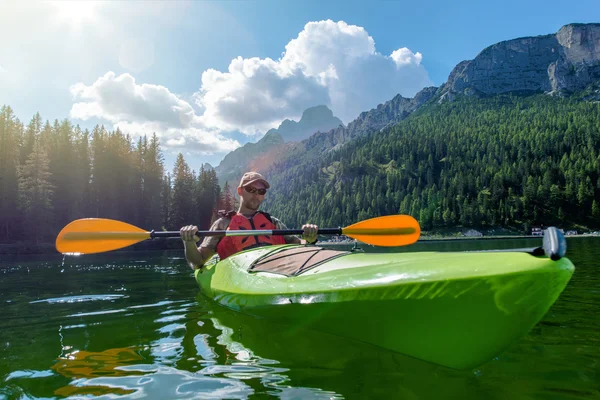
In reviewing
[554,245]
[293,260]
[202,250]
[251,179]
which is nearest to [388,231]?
[293,260]

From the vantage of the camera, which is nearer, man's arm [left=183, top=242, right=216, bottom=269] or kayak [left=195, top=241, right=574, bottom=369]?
kayak [left=195, top=241, right=574, bottom=369]

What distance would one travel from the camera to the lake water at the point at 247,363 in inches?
110

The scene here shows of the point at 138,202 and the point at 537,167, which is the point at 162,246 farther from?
the point at 537,167

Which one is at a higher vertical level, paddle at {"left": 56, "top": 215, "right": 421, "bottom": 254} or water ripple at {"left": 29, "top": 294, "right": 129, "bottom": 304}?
paddle at {"left": 56, "top": 215, "right": 421, "bottom": 254}

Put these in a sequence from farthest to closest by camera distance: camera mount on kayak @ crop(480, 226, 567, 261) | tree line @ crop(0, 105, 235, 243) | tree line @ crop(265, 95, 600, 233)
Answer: tree line @ crop(265, 95, 600, 233), tree line @ crop(0, 105, 235, 243), camera mount on kayak @ crop(480, 226, 567, 261)

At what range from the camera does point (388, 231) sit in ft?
21.0

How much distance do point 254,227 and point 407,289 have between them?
4.34 m

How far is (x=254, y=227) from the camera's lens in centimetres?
701

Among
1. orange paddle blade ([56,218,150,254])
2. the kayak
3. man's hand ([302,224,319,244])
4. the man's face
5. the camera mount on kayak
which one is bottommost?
the kayak

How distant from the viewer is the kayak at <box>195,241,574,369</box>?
264 cm

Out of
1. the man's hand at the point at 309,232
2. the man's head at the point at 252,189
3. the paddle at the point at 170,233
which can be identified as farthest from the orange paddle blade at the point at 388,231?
the man's head at the point at 252,189

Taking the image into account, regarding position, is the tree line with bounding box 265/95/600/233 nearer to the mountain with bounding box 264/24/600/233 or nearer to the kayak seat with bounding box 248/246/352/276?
the mountain with bounding box 264/24/600/233

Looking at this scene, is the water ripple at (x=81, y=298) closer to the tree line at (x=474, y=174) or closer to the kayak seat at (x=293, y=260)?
the kayak seat at (x=293, y=260)

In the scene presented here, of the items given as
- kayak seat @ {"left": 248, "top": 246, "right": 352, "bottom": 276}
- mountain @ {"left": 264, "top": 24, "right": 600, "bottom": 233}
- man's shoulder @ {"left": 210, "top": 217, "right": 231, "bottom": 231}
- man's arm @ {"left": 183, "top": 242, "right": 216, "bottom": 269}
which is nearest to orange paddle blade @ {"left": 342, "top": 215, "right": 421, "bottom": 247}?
kayak seat @ {"left": 248, "top": 246, "right": 352, "bottom": 276}
